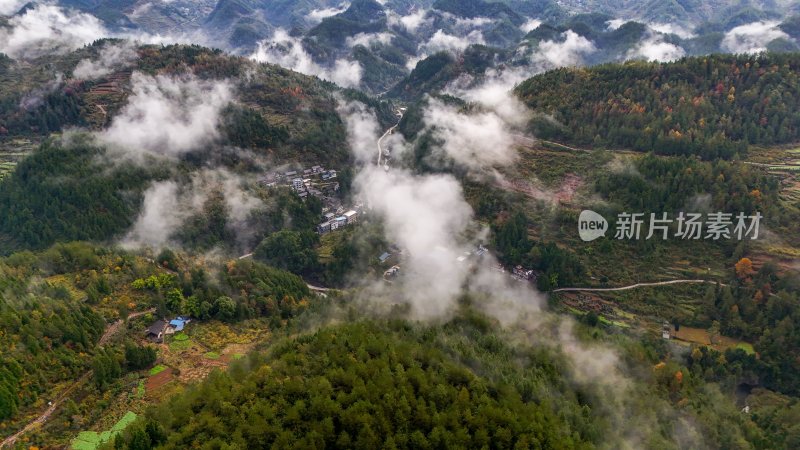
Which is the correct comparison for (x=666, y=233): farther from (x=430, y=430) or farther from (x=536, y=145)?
(x=430, y=430)

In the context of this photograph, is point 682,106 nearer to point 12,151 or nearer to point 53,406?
point 53,406

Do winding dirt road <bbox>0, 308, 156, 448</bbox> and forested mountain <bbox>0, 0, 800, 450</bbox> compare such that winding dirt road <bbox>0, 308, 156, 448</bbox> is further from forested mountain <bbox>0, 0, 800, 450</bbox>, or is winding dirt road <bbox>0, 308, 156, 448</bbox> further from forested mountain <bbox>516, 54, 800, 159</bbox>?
forested mountain <bbox>516, 54, 800, 159</bbox>

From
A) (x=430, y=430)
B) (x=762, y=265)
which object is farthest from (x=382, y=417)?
(x=762, y=265)

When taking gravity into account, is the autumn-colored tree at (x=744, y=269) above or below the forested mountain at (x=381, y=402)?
above

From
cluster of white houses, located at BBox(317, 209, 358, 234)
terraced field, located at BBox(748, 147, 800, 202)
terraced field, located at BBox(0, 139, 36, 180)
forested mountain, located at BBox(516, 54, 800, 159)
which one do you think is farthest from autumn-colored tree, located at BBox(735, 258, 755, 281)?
terraced field, located at BBox(0, 139, 36, 180)

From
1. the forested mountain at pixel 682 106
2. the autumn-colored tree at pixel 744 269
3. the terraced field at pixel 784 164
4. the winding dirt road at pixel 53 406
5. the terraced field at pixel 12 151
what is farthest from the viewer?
the terraced field at pixel 12 151

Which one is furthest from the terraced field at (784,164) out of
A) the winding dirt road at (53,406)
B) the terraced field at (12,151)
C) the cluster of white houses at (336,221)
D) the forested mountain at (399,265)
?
the terraced field at (12,151)

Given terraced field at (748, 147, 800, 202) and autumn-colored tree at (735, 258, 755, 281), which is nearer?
autumn-colored tree at (735, 258, 755, 281)

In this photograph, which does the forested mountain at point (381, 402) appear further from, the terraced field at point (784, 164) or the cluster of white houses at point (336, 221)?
the cluster of white houses at point (336, 221)

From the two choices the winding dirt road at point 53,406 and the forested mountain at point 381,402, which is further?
the winding dirt road at point 53,406
